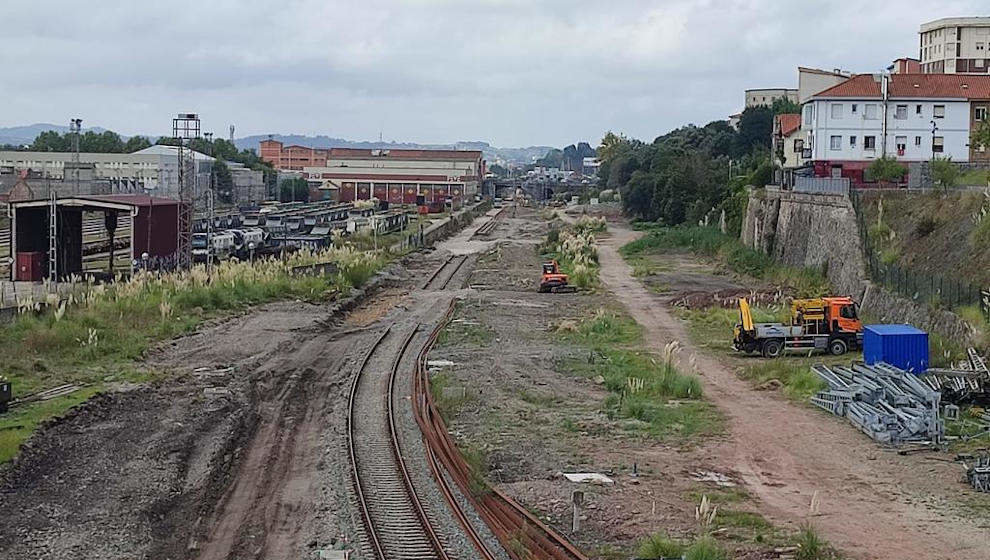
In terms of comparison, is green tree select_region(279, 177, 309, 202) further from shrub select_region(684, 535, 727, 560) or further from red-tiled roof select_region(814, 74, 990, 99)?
shrub select_region(684, 535, 727, 560)

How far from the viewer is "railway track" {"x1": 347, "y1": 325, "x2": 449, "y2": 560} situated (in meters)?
15.3

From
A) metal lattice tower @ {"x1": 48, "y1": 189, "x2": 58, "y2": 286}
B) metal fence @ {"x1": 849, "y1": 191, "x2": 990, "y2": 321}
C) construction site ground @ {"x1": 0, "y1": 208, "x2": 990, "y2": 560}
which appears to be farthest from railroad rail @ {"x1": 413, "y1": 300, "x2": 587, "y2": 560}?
metal lattice tower @ {"x1": 48, "y1": 189, "x2": 58, "y2": 286}

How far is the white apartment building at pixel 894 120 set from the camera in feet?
201

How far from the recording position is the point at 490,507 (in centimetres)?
1686

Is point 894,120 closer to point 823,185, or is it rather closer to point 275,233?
point 823,185

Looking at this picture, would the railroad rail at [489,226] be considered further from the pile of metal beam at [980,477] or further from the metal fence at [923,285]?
the pile of metal beam at [980,477]

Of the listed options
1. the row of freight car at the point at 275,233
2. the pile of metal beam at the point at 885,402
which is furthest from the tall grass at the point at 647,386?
the row of freight car at the point at 275,233

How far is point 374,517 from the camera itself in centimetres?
1658

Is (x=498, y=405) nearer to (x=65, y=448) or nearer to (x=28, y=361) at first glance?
(x=65, y=448)

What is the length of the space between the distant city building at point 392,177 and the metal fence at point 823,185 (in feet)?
318

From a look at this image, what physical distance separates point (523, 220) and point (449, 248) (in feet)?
150

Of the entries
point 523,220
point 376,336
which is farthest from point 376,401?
point 523,220

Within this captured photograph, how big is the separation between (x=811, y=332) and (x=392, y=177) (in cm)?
13119

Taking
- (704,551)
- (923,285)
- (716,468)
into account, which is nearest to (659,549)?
(704,551)
